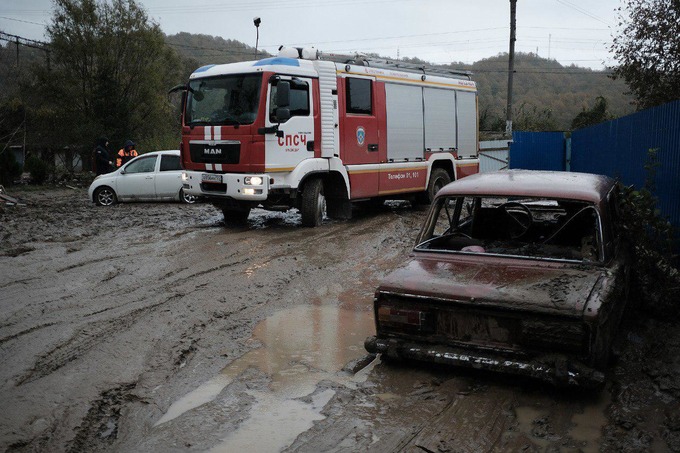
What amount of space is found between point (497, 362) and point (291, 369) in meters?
1.66

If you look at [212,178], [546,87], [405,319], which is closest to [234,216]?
[212,178]

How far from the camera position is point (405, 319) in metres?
4.61

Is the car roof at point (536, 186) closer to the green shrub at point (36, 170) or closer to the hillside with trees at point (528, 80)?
the green shrub at point (36, 170)

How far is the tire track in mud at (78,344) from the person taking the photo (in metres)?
4.87

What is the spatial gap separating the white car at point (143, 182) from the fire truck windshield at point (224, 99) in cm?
472

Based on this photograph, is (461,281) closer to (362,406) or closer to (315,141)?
(362,406)

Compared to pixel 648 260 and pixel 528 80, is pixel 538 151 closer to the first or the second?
pixel 648 260

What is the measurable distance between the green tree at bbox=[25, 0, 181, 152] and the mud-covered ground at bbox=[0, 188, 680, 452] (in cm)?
2316

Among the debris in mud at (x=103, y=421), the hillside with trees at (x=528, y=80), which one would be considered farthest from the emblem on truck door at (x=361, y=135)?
the hillside with trees at (x=528, y=80)

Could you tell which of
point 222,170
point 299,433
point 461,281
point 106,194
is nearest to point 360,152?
point 222,170

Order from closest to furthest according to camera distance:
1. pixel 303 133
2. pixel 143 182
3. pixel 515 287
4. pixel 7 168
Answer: pixel 515 287
pixel 303 133
pixel 143 182
pixel 7 168

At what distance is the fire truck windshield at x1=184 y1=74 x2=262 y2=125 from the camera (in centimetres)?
1115

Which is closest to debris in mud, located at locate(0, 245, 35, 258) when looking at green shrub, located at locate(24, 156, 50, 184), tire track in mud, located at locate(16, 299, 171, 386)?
tire track in mud, located at locate(16, 299, 171, 386)

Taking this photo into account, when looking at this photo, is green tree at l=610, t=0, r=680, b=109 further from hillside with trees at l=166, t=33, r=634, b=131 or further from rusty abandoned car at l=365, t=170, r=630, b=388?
hillside with trees at l=166, t=33, r=634, b=131
